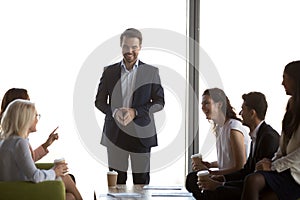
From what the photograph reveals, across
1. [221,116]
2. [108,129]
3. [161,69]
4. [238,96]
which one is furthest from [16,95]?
[238,96]

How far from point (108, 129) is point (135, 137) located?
0.25 metres

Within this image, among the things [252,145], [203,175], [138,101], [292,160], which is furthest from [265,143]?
[138,101]

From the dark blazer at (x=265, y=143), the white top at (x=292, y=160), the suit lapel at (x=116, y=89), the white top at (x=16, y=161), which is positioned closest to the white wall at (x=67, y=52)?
the suit lapel at (x=116, y=89)

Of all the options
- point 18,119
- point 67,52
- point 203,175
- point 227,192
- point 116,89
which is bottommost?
point 227,192

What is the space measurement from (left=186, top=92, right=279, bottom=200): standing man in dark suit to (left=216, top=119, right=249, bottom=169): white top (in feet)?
0.65

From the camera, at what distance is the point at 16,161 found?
3771 millimetres

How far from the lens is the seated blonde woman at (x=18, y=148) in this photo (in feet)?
12.3

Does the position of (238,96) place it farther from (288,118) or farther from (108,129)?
(288,118)

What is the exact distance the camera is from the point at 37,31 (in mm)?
6172

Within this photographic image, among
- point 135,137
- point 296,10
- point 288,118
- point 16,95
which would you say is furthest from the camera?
point 296,10

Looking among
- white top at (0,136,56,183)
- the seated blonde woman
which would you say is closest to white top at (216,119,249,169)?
the seated blonde woman

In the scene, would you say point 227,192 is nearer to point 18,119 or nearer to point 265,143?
Result: point 265,143

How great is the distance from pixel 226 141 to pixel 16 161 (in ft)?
5.56

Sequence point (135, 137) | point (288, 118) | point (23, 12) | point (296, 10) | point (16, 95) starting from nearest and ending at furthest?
point (288, 118) < point (16, 95) < point (135, 137) < point (296, 10) < point (23, 12)
